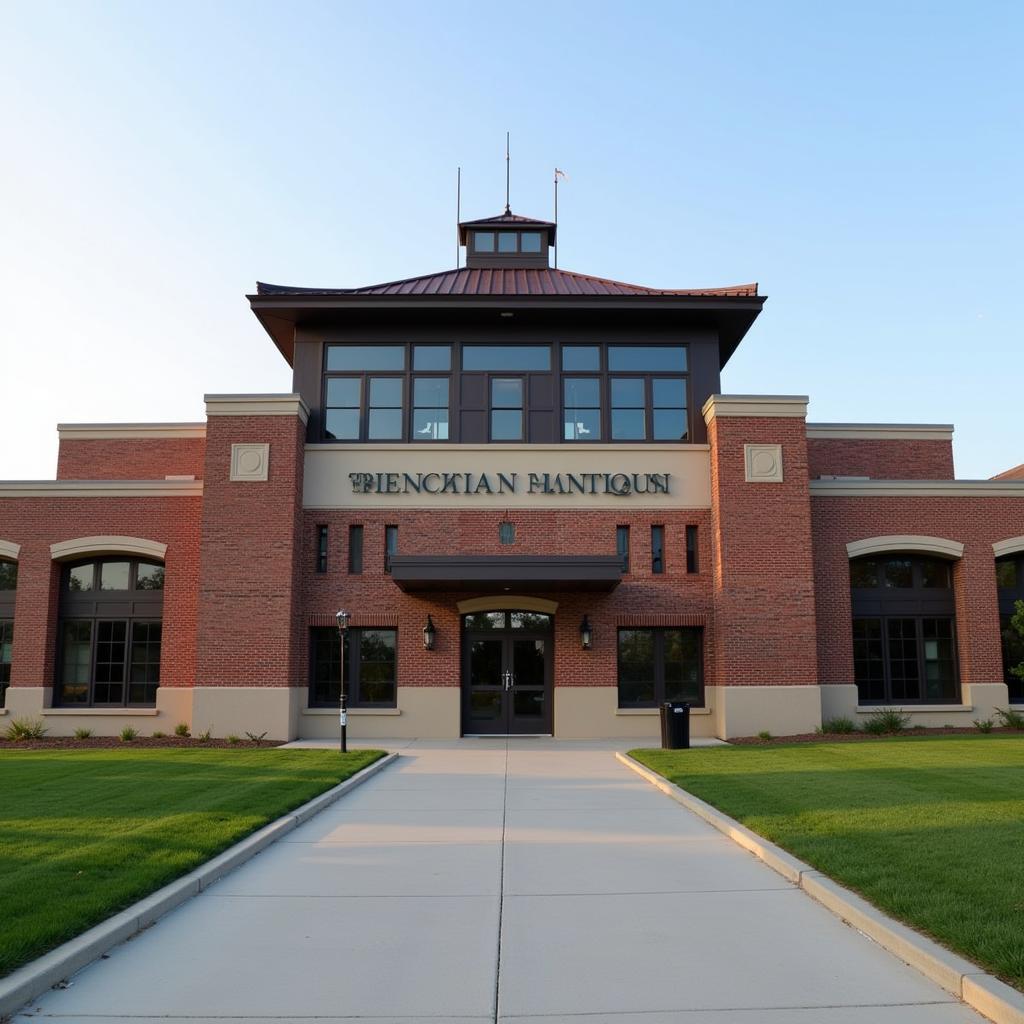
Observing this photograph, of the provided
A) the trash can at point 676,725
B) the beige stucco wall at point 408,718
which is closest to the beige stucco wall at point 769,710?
the trash can at point 676,725

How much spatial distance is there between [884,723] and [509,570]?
30.6 feet

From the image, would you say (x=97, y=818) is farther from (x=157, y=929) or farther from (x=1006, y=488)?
(x=1006, y=488)

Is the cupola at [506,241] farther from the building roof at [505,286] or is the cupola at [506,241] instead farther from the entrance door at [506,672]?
the entrance door at [506,672]

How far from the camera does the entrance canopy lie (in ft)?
71.2

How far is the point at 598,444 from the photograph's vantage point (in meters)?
24.5

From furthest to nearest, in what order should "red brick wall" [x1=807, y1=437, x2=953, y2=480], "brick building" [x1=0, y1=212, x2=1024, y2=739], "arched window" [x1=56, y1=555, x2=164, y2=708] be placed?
1. "red brick wall" [x1=807, y1=437, x2=953, y2=480]
2. "arched window" [x1=56, y1=555, x2=164, y2=708]
3. "brick building" [x1=0, y1=212, x2=1024, y2=739]

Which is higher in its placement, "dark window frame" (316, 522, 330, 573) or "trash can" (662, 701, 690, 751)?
"dark window frame" (316, 522, 330, 573)

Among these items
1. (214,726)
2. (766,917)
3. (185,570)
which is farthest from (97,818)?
(185,570)

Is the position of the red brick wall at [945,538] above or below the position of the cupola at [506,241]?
below

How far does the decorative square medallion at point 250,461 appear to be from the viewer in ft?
77.2

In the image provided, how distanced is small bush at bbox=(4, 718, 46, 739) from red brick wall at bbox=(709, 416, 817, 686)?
15685 millimetres

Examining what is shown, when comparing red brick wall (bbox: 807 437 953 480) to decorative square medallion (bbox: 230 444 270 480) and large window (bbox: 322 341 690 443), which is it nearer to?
large window (bbox: 322 341 690 443)

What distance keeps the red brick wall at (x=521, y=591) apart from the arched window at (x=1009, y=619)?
750 cm

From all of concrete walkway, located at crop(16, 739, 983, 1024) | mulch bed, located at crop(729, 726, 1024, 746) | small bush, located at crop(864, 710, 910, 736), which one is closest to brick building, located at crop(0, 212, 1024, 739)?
mulch bed, located at crop(729, 726, 1024, 746)
